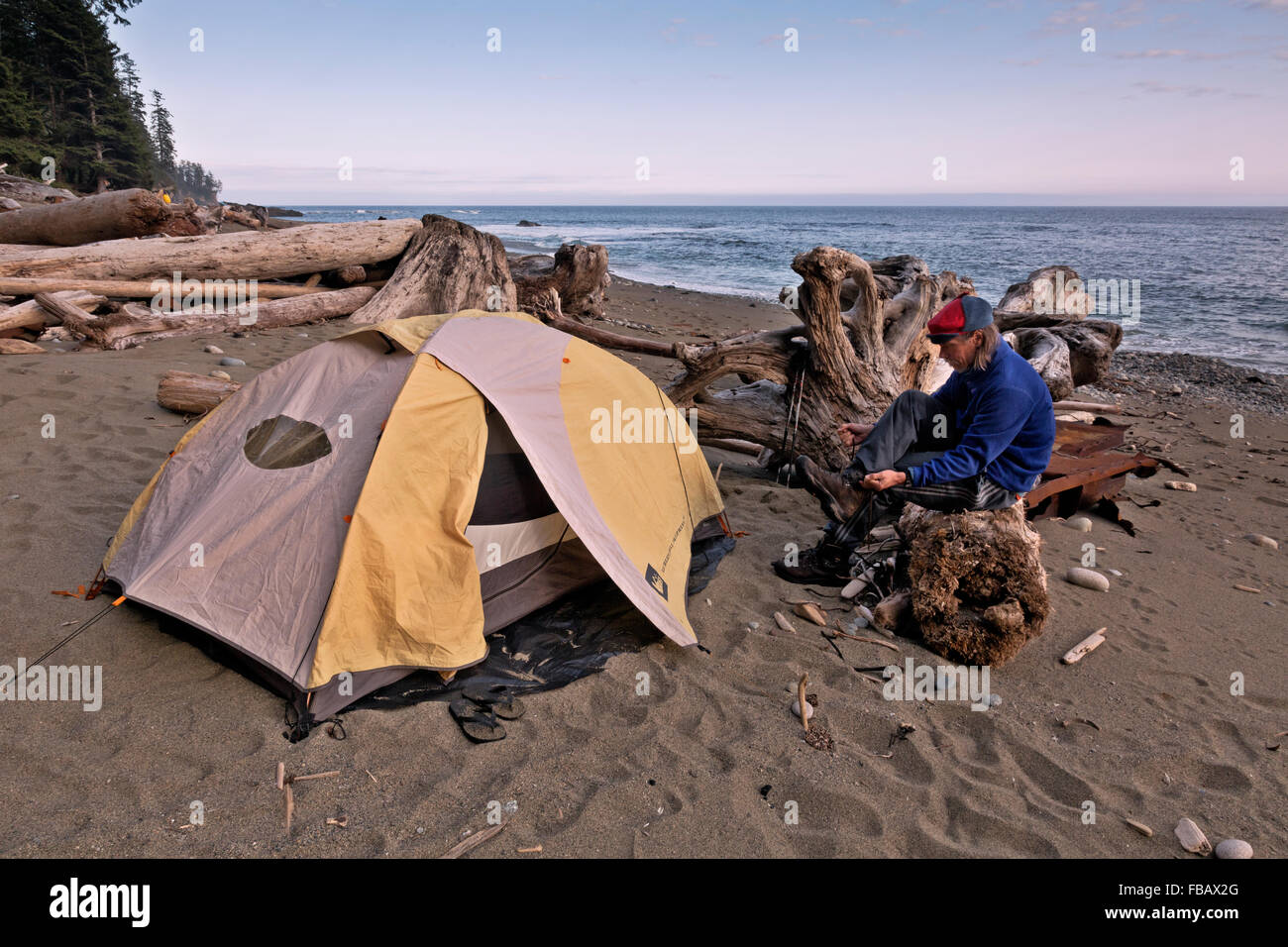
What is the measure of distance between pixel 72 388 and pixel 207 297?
3801mm

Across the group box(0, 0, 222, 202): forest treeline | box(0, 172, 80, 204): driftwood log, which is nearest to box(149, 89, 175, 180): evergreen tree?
box(0, 0, 222, 202): forest treeline

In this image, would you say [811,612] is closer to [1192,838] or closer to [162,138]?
[1192,838]

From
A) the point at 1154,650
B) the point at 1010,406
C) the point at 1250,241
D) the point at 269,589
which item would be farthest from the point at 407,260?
the point at 1250,241

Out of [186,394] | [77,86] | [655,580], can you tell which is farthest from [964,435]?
[77,86]

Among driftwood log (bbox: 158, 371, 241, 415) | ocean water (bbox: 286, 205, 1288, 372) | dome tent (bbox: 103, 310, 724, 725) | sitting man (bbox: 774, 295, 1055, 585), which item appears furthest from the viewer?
ocean water (bbox: 286, 205, 1288, 372)

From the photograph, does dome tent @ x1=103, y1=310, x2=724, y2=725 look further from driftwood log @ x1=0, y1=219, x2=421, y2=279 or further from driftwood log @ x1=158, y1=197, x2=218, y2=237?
driftwood log @ x1=158, y1=197, x2=218, y2=237

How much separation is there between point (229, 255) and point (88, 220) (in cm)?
226

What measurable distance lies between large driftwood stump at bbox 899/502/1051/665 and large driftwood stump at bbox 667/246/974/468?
89.8 inches

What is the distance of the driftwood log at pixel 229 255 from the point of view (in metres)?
9.94

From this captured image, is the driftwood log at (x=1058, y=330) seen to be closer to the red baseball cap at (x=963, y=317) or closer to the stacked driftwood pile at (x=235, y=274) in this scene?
the red baseball cap at (x=963, y=317)

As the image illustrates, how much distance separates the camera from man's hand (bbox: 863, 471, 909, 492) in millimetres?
4430

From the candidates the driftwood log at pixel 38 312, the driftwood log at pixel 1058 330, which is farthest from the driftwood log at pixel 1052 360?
the driftwood log at pixel 38 312

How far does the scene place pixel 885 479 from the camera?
14.5 ft

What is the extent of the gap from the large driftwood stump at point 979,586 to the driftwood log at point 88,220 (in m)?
11.7
